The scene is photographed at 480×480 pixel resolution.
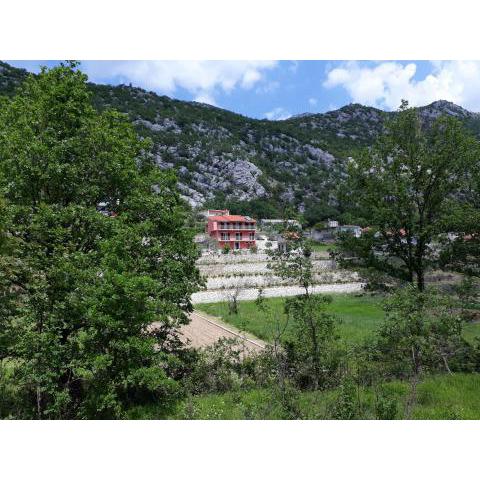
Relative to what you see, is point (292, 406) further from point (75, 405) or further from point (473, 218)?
point (473, 218)

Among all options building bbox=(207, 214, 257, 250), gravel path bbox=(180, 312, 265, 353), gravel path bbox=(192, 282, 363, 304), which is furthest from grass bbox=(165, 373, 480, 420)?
building bbox=(207, 214, 257, 250)

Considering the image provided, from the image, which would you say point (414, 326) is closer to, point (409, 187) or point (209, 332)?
point (409, 187)

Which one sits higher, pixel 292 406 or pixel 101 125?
pixel 101 125

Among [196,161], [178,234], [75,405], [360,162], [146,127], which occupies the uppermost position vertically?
[146,127]

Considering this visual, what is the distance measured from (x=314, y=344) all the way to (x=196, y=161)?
9600 centimetres

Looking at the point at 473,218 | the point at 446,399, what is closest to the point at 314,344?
the point at 446,399

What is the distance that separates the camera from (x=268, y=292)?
1230 inches

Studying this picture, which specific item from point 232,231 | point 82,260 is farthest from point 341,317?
point 232,231

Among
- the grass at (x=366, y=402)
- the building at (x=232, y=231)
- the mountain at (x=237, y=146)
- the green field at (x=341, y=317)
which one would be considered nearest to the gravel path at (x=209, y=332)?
the green field at (x=341, y=317)

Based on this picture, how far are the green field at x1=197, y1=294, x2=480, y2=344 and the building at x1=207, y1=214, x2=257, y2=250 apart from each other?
33.6 m

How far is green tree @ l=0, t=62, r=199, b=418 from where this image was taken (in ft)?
26.3

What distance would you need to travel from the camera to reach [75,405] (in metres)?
9.11

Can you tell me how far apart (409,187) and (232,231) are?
51738 mm

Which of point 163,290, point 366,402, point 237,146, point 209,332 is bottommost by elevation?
point 209,332
